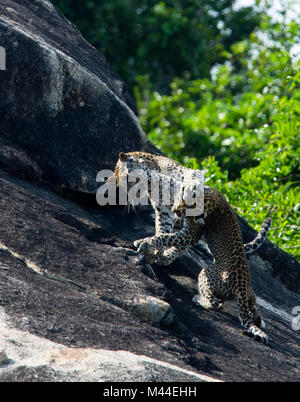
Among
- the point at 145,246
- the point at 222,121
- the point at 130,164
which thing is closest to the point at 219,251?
the point at 145,246

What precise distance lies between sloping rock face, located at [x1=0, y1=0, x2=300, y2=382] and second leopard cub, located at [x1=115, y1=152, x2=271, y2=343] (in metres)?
0.19

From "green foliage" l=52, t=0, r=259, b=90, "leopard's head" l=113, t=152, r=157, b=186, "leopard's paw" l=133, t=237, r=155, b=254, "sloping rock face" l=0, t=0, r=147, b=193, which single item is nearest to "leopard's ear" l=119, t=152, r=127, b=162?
"leopard's head" l=113, t=152, r=157, b=186

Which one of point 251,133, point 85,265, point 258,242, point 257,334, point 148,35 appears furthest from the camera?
point 148,35

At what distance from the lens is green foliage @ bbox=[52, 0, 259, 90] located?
896 inches

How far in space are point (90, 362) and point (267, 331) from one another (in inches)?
129

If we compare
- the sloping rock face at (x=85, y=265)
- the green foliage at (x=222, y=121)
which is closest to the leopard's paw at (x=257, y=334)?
the sloping rock face at (x=85, y=265)

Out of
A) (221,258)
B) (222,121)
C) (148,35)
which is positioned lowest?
(221,258)

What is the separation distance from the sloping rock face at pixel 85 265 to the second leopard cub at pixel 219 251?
192 mm

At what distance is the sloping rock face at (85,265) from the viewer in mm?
6734

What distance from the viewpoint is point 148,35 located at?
77.8ft

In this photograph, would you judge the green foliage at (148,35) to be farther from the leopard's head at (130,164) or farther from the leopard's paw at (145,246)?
the leopard's paw at (145,246)

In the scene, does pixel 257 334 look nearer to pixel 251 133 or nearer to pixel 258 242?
pixel 258 242

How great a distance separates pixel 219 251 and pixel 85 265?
1.89 metres

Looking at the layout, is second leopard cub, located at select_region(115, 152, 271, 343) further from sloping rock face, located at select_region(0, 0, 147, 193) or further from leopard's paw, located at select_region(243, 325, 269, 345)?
sloping rock face, located at select_region(0, 0, 147, 193)
